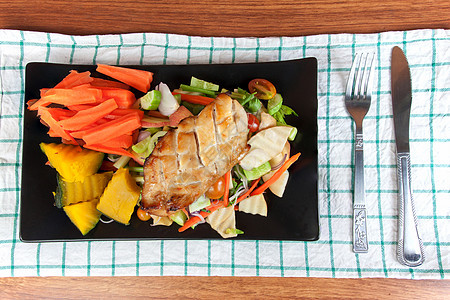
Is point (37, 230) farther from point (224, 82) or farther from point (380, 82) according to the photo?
point (380, 82)

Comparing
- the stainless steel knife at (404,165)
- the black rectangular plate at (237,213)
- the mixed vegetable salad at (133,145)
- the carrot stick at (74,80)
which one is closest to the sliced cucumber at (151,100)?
the mixed vegetable salad at (133,145)

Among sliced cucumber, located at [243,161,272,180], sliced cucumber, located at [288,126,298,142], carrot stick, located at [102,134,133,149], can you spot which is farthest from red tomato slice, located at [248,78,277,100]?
carrot stick, located at [102,134,133,149]

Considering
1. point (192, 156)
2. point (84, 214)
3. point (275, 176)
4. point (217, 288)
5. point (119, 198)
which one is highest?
point (192, 156)

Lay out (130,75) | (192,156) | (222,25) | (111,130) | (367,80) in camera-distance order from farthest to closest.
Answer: (222,25) < (367,80) < (130,75) < (111,130) < (192,156)

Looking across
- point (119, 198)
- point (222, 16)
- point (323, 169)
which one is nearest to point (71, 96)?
point (119, 198)

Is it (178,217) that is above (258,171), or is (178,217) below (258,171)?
below

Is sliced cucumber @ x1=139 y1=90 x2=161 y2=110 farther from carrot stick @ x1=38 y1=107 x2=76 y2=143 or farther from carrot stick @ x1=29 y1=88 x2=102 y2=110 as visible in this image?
carrot stick @ x1=38 y1=107 x2=76 y2=143

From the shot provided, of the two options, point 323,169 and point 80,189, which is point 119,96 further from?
point 323,169
